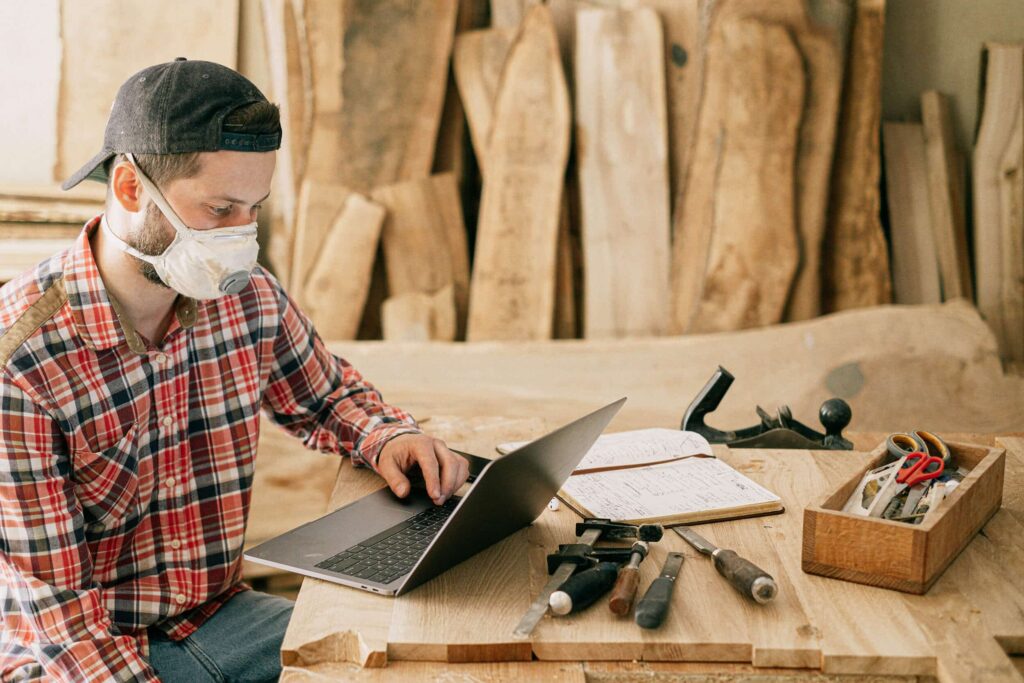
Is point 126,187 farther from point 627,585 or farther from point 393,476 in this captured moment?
point 627,585

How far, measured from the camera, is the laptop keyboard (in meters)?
1.37

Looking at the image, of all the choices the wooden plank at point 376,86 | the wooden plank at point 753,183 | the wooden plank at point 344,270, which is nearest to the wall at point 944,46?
the wooden plank at point 753,183

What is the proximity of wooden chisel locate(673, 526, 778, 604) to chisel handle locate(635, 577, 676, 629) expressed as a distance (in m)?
0.08

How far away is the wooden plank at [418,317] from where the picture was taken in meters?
3.12

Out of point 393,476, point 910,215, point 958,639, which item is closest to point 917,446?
point 958,639

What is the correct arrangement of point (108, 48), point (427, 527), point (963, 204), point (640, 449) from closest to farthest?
point (427, 527), point (640, 449), point (108, 48), point (963, 204)

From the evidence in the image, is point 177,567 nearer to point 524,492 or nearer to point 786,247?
point 524,492

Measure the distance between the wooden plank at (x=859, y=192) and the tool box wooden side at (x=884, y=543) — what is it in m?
1.76

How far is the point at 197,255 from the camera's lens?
1600 mm

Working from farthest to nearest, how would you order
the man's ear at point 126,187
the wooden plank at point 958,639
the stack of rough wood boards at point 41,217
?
the stack of rough wood boards at point 41,217 → the man's ear at point 126,187 → the wooden plank at point 958,639

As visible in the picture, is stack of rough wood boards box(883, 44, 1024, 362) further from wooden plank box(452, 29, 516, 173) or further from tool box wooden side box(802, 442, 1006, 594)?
tool box wooden side box(802, 442, 1006, 594)

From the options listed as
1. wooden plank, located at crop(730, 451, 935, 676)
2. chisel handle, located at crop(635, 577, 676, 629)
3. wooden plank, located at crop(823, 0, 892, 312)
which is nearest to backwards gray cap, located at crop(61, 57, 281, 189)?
chisel handle, located at crop(635, 577, 676, 629)

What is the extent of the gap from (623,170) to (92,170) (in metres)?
1.76

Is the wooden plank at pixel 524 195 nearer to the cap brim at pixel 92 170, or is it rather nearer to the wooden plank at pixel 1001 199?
the wooden plank at pixel 1001 199
